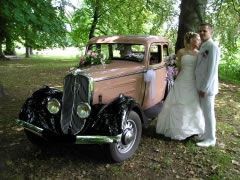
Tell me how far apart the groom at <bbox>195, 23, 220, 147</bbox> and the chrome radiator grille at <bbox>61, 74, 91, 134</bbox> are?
2007 mm

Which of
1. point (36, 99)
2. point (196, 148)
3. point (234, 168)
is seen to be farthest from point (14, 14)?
point (234, 168)

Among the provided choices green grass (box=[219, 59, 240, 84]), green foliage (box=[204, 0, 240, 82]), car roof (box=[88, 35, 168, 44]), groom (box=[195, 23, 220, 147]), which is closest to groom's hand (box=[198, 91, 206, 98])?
groom (box=[195, 23, 220, 147])

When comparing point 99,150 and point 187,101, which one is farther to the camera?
point 187,101

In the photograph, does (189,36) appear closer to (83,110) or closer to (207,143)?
(207,143)

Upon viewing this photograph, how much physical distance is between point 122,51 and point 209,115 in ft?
7.33

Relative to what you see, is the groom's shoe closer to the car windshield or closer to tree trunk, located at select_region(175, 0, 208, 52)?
the car windshield

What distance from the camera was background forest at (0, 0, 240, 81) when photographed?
8125 mm

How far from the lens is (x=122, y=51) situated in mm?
7340

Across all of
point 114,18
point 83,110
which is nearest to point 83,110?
point 83,110

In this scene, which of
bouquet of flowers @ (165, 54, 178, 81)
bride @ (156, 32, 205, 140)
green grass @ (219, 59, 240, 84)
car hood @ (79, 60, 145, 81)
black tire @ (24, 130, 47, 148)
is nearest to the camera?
car hood @ (79, 60, 145, 81)

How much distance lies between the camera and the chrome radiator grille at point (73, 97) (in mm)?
5559

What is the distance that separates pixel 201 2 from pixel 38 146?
5.42 m

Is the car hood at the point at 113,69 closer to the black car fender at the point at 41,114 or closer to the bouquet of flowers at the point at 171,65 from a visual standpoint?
the black car fender at the point at 41,114

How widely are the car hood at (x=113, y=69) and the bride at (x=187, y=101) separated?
0.85m
